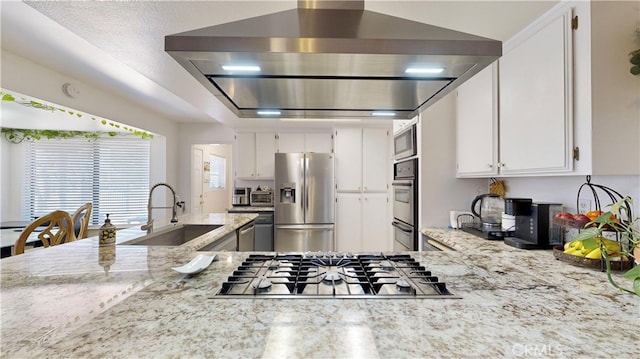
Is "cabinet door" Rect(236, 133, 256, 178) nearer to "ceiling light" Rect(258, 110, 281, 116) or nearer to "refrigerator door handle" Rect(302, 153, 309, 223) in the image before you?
"refrigerator door handle" Rect(302, 153, 309, 223)

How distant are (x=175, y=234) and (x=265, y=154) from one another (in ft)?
8.35

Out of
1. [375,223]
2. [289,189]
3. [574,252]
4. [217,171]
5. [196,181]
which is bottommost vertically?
[375,223]

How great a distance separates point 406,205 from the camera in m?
2.67

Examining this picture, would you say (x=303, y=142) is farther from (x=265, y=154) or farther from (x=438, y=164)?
(x=438, y=164)

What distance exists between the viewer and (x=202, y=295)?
2.92 feet

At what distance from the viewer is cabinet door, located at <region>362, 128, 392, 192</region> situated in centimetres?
434

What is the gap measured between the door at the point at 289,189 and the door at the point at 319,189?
0.09 m

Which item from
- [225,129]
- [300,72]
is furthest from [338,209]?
[300,72]

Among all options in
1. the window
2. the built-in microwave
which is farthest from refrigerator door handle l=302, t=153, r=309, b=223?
the window

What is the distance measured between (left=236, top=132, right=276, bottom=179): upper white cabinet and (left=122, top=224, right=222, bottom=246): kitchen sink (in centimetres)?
232

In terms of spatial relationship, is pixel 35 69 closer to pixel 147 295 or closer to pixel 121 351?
pixel 147 295

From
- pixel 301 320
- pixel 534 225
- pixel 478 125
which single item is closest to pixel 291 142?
pixel 478 125

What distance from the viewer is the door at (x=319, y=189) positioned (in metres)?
4.18

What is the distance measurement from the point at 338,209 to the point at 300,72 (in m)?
3.39
